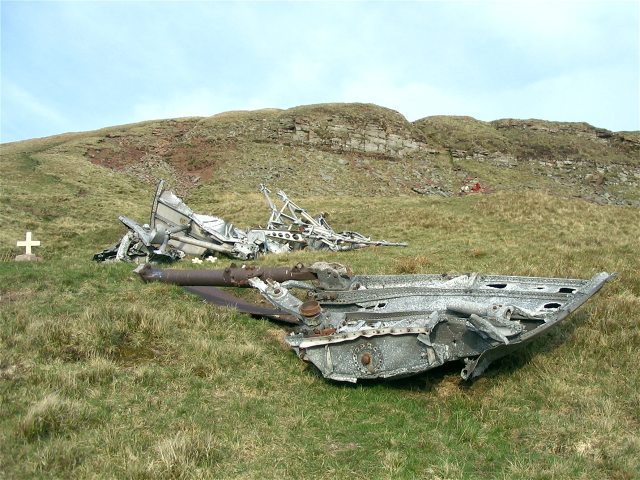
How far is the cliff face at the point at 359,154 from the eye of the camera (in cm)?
3966

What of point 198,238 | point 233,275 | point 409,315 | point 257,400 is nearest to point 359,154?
point 198,238

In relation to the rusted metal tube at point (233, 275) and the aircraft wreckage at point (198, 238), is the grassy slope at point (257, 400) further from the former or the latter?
the aircraft wreckage at point (198, 238)

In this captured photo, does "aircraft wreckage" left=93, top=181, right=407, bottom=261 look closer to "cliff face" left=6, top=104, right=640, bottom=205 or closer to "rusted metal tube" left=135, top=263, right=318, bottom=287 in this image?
"rusted metal tube" left=135, top=263, right=318, bottom=287

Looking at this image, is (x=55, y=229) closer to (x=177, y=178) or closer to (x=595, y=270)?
(x=177, y=178)

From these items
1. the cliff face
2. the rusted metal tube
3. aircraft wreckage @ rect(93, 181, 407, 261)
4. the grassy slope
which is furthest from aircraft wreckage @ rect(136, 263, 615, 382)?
the cliff face

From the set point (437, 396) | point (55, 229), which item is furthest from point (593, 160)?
point (437, 396)

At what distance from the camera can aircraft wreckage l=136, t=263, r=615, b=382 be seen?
5.93m

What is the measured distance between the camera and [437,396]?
20.7 feet

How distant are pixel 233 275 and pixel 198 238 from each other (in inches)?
311

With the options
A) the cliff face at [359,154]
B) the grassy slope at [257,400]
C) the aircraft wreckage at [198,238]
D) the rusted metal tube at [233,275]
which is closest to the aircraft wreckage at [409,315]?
the rusted metal tube at [233,275]

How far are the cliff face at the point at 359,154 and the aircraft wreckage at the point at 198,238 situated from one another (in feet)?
58.1

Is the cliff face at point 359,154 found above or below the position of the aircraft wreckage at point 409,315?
above

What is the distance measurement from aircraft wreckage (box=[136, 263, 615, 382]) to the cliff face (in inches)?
1092

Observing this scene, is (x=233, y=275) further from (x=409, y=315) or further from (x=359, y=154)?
(x=359, y=154)
